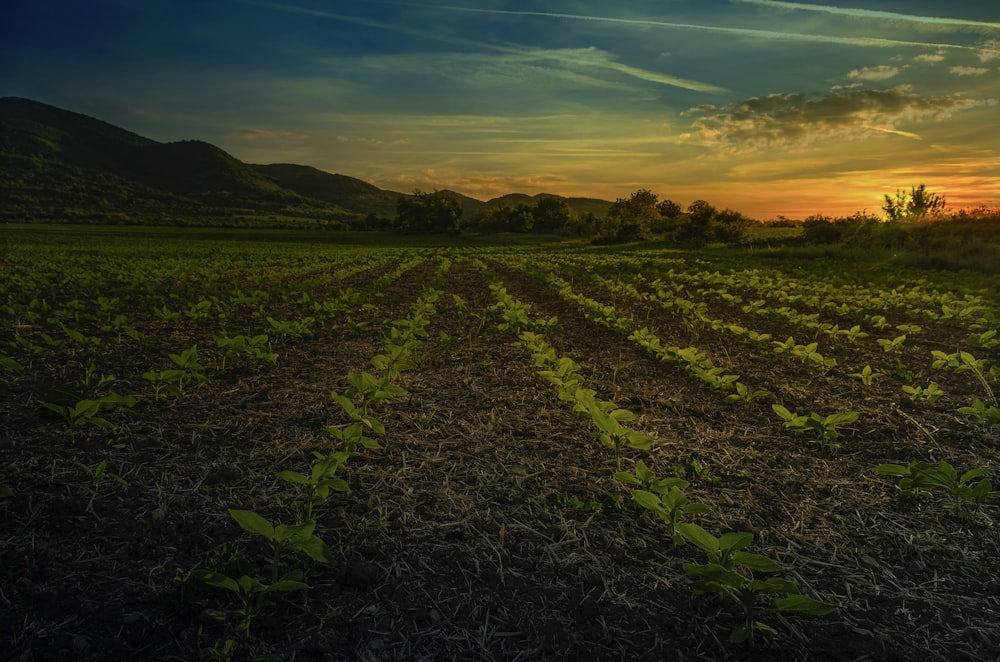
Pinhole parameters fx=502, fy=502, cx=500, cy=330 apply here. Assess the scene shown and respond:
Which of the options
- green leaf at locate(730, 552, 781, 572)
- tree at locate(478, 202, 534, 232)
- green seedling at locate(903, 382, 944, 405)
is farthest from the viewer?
tree at locate(478, 202, 534, 232)

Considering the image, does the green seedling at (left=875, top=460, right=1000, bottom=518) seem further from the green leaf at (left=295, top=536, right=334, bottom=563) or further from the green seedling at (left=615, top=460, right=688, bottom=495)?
the green leaf at (left=295, top=536, right=334, bottom=563)

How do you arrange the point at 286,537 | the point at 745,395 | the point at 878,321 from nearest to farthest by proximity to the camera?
the point at 286,537, the point at 745,395, the point at 878,321

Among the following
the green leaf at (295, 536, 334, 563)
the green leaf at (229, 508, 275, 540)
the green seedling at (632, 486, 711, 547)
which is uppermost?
the green leaf at (229, 508, 275, 540)

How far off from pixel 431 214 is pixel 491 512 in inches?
3459

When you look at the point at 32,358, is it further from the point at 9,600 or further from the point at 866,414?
the point at 866,414

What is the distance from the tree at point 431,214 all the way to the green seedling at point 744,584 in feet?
281

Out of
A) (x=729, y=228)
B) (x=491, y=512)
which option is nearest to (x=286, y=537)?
(x=491, y=512)

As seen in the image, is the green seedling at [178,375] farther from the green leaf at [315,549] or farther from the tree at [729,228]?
the tree at [729,228]

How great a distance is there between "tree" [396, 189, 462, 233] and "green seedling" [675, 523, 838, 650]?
281 ft

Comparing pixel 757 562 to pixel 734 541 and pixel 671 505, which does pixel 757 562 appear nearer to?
pixel 734 541

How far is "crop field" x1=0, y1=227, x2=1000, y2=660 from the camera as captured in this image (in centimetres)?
214

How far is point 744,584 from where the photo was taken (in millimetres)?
2088

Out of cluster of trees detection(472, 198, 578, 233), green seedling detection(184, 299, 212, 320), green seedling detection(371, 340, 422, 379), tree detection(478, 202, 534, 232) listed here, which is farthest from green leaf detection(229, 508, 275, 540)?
tree detection(478, 202, 534, 232)

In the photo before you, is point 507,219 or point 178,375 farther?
point 507,219
